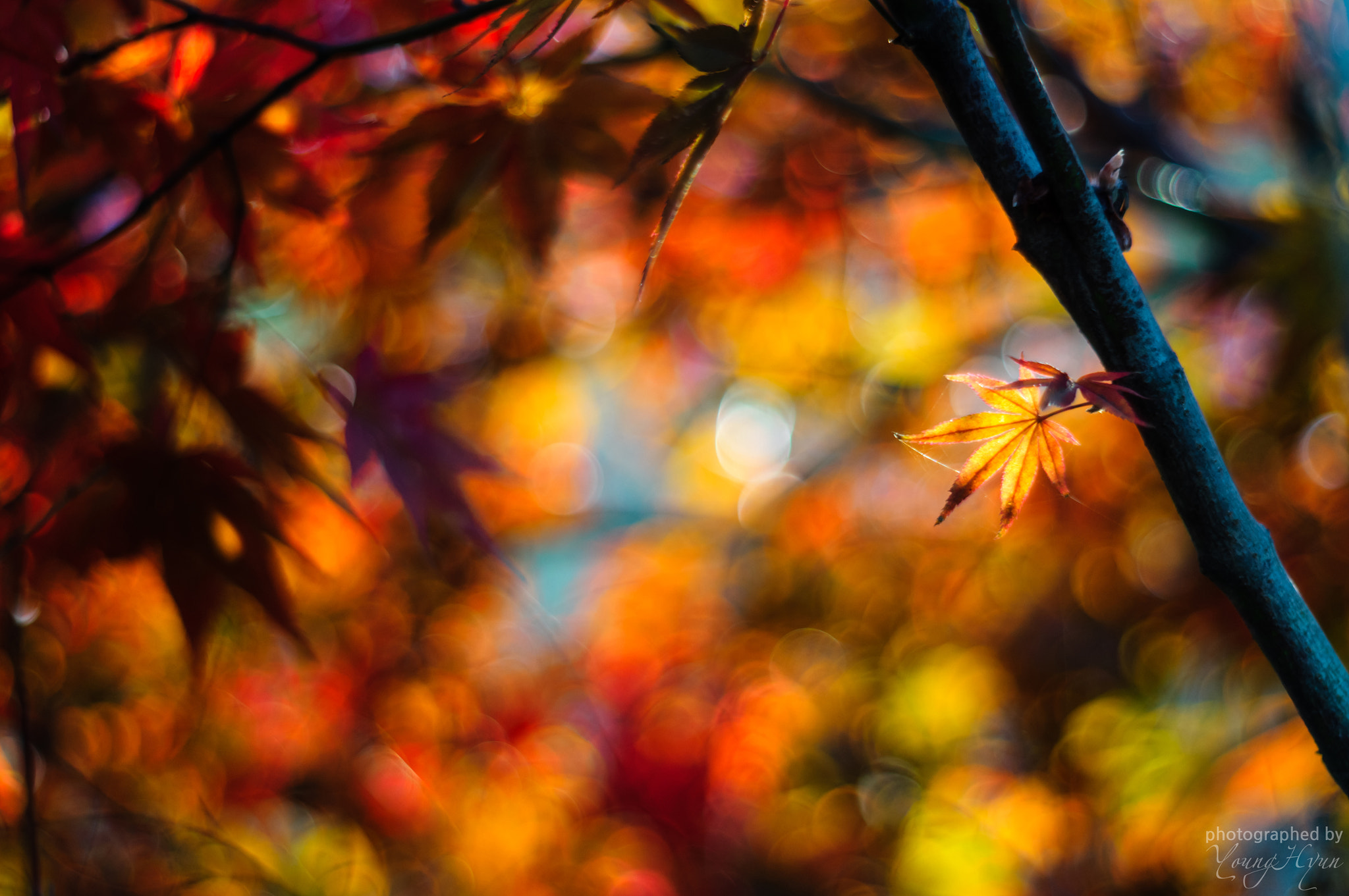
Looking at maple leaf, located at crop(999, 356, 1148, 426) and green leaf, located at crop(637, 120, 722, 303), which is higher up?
green leaf, located at crop(637, 120, 722, 303)

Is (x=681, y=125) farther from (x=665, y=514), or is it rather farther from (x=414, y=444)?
(x=665, y=514)

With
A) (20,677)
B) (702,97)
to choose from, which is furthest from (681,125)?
(20,677)

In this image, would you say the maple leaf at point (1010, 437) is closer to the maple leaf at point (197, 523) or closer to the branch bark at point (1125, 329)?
the branch bark at point (1125, 329)

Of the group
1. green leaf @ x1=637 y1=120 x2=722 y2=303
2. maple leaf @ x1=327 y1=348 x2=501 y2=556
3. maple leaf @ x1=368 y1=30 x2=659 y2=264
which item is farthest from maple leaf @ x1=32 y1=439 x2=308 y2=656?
green leaf @ x1=637 y1=120 x2=722 y2=303
